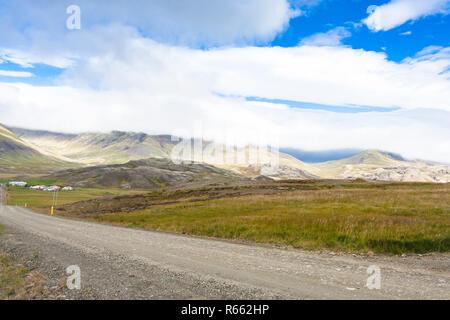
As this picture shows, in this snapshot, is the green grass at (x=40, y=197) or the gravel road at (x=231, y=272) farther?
the green grass at (x=40, y=197)

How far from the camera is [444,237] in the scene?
55.3ft

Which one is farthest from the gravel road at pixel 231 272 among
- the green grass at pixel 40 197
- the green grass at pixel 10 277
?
the green grass at pixel 40 197

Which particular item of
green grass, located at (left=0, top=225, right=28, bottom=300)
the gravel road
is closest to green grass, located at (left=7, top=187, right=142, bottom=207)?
green grass, located at (left=0, top=225, right=28, bottom=300)

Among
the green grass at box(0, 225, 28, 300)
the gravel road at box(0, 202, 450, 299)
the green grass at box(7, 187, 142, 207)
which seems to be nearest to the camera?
the gravel road at box(0, 202, 450, 299)

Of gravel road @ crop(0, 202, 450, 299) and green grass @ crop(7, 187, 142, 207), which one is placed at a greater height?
gravel road @ crop(0, 202, 450, 299)

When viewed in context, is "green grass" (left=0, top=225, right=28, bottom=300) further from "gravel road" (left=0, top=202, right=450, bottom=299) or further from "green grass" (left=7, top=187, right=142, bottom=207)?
"green grass" (left=7, top=187, right=142, bottom=207)

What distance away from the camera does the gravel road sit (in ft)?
32.0

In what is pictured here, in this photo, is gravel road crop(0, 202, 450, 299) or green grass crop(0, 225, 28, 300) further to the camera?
green grass crop(0, 225, 28, 300)

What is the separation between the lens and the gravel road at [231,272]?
9766 millimetres

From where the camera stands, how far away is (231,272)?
40.2 ft

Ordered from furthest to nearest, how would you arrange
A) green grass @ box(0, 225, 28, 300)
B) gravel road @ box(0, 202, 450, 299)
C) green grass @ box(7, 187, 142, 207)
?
1. green grass @ box(7, 187, 142, 207)
2. green grass @ box(0, 225, 28, 300)
3. gravel road @ box(0, 202, 450, 299)

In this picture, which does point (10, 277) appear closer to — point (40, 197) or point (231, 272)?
point (231, 272)

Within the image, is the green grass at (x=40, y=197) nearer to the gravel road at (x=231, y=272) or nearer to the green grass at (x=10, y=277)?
the green grass at (x=10, y=277)
